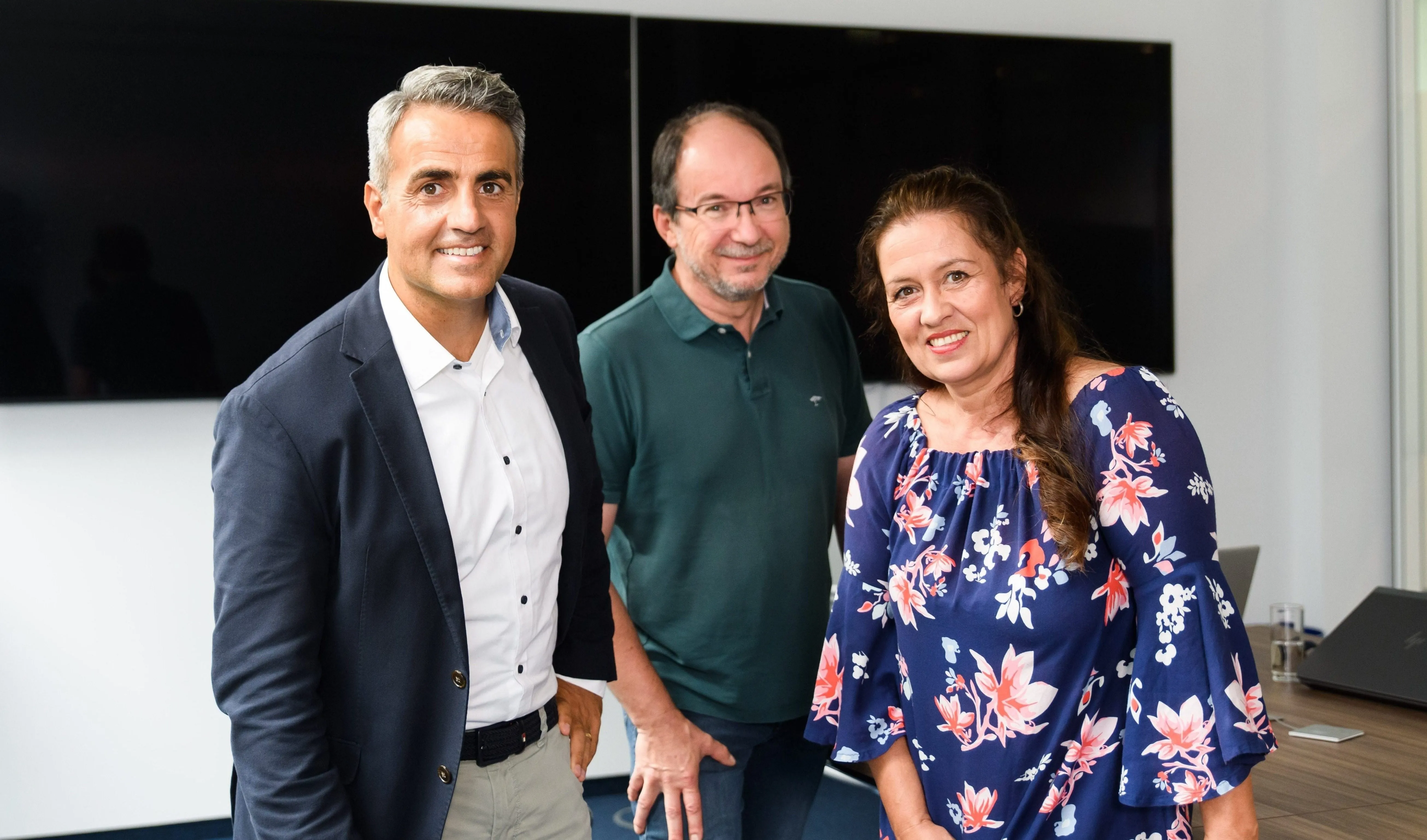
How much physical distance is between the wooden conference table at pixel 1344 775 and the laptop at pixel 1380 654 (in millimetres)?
28

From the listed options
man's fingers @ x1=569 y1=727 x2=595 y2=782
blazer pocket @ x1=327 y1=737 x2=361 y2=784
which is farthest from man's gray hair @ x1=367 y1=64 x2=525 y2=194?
man's fingers @ x1=569 y1=727 x2=595 y2=782

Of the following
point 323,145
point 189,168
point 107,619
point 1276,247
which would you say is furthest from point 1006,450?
point 1276,247

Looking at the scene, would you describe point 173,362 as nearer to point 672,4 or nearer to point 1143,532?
point 672,4

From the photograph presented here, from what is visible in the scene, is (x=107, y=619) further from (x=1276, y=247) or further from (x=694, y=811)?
(x=1276, y=247)

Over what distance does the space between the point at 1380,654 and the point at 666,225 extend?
62.5 inches

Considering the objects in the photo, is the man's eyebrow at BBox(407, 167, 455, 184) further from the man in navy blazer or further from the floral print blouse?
the floral print blouse

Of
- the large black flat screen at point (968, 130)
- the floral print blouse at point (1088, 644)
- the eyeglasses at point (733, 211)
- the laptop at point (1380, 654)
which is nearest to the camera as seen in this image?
the floral print blouse at point (1088, 644)

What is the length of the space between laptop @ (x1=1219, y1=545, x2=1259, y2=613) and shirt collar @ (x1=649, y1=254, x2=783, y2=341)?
107 cm

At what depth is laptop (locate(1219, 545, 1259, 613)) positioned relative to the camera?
2420 millimetres

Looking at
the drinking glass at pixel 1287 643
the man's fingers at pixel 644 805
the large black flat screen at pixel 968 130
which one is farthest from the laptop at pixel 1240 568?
the large black flat screen at pixel 968 130

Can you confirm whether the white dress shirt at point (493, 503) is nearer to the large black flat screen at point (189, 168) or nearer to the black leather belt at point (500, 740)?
the black leather belt at point (500, 740)

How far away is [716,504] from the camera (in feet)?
6.39

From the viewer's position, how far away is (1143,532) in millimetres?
1439

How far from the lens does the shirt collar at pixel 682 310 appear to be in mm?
1999
